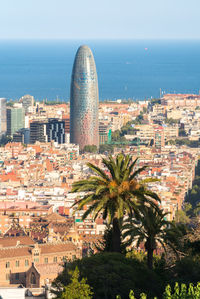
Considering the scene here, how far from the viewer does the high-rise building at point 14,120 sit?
103m

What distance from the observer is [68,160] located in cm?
7894

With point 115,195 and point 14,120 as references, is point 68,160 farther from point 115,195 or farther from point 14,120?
point 115,195

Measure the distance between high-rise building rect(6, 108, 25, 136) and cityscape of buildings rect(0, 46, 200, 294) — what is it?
0.38 feet

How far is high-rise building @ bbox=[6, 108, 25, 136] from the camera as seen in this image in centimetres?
10300

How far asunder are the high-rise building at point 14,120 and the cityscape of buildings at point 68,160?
0.38 ft

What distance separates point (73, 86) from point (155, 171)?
26.6m

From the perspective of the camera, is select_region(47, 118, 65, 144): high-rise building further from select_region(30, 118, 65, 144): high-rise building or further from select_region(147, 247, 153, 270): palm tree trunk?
select_region(147, 247, 153, 270): palm tree trunk

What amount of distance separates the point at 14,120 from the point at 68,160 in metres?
26.1

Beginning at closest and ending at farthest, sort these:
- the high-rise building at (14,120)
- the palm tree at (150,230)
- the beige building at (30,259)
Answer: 1. the palm tree at (150,230)
2. the beige building at (30,259)
3. the high-rise building at (14,120)

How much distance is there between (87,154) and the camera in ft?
275

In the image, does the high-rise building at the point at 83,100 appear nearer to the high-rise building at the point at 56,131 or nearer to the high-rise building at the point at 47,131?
the high-rise building at the point at 56,131

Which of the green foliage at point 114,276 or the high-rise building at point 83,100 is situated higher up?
the high-rise building at point 83,100

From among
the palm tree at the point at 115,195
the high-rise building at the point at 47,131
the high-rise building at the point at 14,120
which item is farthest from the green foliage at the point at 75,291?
the high-rise building at the point at 14,120

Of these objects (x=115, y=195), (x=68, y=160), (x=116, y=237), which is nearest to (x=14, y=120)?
(x=68, y=160)
